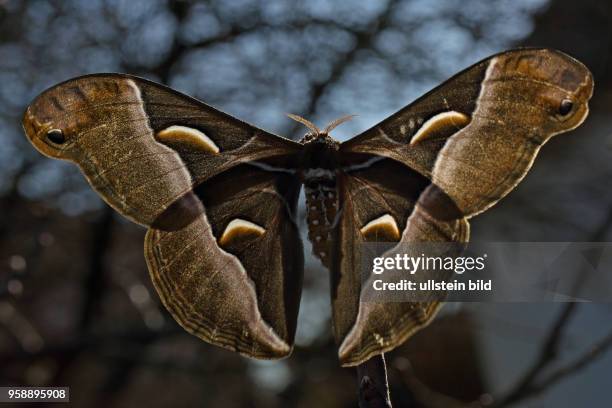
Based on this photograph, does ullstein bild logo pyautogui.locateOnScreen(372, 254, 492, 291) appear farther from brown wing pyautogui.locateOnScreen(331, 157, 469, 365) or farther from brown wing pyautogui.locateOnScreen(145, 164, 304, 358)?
brown wing pyautogui.locateOnScreen(145, 164, 304, 358)

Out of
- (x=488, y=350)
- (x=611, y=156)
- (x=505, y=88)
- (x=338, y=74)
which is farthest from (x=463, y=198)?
(x=488, y=350)

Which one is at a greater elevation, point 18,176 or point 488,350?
point 18,176

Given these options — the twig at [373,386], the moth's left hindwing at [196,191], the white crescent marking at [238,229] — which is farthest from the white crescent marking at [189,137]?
the twig at [373,386]

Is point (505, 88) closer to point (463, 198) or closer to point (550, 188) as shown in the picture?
point (463, 198)

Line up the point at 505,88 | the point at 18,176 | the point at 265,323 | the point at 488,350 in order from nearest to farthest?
1. the point at 505,88
2. the point at 265,323
3. the point at 18,176
4. the point at 488,350

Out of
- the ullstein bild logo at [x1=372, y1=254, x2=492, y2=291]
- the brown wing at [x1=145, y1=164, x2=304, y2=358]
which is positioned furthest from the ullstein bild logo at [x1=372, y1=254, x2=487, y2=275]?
the brown wing at [x1=145, y1=164, x2=304, y2=358]

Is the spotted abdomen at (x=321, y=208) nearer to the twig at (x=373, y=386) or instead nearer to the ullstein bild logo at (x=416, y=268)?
the ullstein bild logo at (x=416, y=268)

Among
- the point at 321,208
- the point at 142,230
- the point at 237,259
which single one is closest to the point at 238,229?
the point at 237,259
